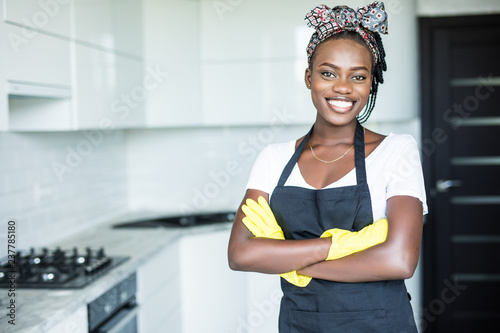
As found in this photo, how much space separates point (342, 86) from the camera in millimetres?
1527

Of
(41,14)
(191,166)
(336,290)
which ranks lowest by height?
(336,290)

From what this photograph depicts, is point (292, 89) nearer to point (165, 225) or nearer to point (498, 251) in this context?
point (165, 225)

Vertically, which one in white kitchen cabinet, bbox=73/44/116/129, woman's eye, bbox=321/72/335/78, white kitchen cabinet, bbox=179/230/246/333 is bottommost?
white kitchen cabinet, bbox=179/230/246/333

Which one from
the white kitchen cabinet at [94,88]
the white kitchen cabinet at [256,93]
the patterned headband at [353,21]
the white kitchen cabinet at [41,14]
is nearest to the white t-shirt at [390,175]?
the patterned headband at [353,21]

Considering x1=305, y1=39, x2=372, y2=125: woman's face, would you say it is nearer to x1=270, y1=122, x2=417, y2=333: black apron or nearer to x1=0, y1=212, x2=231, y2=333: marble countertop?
x1=270, y1=122, x2=417, y2=333: black apron

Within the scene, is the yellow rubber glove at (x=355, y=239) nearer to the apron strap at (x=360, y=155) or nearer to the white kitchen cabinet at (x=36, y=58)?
the apron strap at (x=360, y=155)

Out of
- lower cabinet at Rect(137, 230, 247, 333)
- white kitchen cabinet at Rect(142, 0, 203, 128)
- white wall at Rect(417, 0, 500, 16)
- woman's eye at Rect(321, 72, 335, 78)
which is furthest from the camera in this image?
white wall at Rect(417, 0, 500, 16)

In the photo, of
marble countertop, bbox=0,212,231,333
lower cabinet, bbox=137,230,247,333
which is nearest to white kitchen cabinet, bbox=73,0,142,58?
marble countertop, bbox=0,212,231,333

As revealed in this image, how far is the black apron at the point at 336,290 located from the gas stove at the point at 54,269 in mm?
917

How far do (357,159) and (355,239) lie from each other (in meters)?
0.23

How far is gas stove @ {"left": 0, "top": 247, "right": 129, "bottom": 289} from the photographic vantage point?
7.14 feet

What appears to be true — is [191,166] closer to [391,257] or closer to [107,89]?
[107,89]

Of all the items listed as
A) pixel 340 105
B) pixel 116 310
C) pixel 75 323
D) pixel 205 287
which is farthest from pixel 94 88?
pixel 340 105

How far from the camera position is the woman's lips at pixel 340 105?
1562mm
